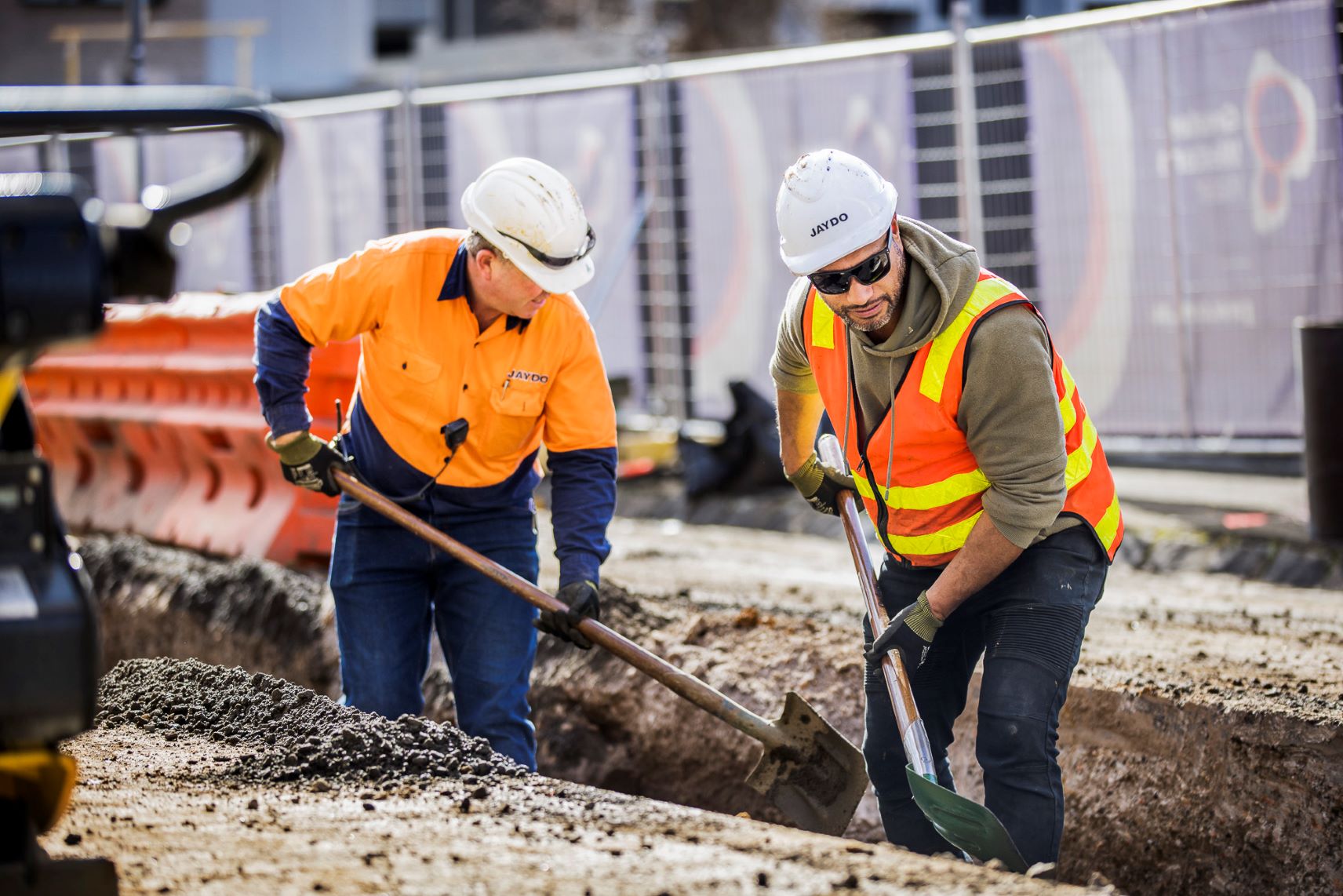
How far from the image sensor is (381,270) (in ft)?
14.5

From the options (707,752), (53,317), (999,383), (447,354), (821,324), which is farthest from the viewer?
(707,752)

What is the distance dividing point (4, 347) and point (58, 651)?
1.62 ft

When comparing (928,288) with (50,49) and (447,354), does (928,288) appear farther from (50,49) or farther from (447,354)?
(50,49)

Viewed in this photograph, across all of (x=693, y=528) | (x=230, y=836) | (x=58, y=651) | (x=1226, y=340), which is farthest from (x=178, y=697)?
(x=1226, y=340)

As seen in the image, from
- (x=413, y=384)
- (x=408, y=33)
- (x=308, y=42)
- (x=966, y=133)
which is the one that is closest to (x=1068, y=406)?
(x=413, y=384)

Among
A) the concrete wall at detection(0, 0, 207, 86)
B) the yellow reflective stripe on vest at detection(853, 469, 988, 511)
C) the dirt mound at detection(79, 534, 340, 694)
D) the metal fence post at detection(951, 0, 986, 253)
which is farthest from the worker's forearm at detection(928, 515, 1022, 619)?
the concrete wall at detection(0, 0, 207, 86)

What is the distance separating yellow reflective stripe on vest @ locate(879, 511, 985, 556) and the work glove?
47 centimetres

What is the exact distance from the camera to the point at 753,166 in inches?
397

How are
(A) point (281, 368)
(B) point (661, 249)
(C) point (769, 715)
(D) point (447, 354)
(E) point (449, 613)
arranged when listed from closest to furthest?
(D) point (447, 354), (A) point (281, 368), (E) point (449, 613), (C) point (769, 715), (B) point (661, 249)

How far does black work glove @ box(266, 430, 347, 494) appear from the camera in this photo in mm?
4609

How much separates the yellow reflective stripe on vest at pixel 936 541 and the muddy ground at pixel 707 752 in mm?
965

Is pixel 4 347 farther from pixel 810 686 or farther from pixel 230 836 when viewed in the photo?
pixel 810 686

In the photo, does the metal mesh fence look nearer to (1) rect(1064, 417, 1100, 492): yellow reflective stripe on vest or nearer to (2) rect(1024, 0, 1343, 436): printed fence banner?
(2) rect(1024, 0, 1343, 436): printed fence banner

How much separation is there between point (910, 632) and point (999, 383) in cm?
76
